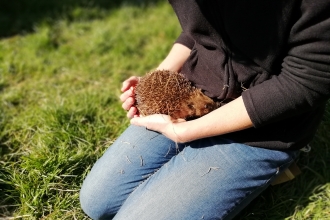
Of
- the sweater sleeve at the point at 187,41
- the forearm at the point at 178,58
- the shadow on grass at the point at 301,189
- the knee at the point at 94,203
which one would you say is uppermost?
the sweater sleeve at the point at 187,41

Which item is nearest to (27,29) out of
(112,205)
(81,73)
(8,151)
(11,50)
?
(11,50)

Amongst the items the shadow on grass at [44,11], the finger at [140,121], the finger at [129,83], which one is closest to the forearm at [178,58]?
the finger at [129,83]

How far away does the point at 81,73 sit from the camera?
332 cm

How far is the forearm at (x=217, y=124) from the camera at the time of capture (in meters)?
1.70

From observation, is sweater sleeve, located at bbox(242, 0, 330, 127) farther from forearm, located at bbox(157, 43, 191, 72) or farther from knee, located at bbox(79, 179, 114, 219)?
knee, located at bbox(79, 179, 114, 219)

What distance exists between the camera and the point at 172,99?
186cm

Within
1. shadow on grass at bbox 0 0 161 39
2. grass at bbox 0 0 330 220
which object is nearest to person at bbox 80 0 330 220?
grass at bbox 0 0 330 220

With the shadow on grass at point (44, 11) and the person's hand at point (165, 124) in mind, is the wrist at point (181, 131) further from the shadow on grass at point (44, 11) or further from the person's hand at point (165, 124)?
the shadow on grass at point (44, 11)

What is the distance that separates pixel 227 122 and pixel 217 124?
0.04 meters

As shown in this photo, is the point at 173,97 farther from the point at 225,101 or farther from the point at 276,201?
the point at 276,201

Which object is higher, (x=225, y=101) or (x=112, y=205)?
(x=225, y=101)

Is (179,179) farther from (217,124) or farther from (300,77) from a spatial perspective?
(300,77)

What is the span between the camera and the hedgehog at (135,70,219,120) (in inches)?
72.6

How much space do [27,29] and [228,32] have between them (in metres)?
2.68
